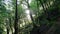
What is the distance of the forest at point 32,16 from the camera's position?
66.7ft

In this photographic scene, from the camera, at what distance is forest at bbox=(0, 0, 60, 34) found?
20337 millimetres

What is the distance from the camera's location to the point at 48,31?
2091 cm

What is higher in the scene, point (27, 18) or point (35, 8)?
point (35, 8)

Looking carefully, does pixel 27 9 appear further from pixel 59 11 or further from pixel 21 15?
pixel 59 11

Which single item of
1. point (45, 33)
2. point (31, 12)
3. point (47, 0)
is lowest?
point (45, 33)

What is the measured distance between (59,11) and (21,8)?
1075 cm

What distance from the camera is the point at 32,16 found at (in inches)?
1177

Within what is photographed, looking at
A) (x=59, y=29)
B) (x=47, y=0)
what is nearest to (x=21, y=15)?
(x=47, y=0)

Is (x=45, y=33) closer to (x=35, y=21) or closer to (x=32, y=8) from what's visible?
(x=35, y=21)

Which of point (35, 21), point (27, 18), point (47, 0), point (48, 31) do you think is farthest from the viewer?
point (27, 18)

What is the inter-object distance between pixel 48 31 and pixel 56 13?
8.76ft

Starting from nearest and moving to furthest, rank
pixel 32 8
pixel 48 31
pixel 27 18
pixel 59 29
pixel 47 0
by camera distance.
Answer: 1. pixel 59 29
2. pixel 48 31
3. pixel 47 0
4. pixel 32 8
5. pixel 27 18

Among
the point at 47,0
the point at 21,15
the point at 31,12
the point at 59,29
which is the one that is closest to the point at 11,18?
the point at 21,15

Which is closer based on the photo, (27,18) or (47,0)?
(47,0)
